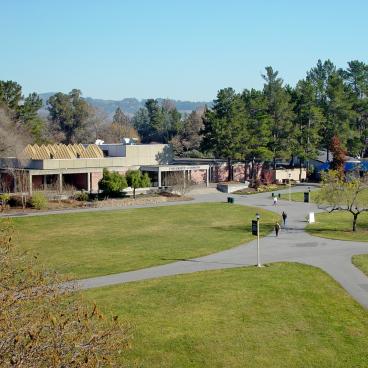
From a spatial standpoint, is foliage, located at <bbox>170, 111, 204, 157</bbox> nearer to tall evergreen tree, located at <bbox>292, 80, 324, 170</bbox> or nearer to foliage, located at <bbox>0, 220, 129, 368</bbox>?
tall evergreen tree, located at <bbox>292, 80, 324, 170</bbox>

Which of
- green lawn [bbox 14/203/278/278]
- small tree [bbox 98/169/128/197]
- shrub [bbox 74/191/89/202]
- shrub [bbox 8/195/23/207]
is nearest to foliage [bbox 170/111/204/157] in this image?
small tree [bbox 98/169/128/197]

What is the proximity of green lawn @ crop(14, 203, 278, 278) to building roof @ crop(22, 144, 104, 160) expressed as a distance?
1678 cm

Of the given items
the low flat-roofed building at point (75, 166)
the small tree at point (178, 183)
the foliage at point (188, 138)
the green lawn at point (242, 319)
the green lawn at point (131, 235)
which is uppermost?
the foliage at point (188, 138)

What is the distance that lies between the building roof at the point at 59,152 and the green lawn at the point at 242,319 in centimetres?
3988

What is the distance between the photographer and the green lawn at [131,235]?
31406 millimetres

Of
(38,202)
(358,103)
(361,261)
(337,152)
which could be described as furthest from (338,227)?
(358,103)

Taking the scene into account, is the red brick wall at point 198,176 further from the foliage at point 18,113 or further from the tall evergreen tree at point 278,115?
the foliage at point 18,113

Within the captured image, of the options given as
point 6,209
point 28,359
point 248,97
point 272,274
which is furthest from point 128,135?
point 28,359

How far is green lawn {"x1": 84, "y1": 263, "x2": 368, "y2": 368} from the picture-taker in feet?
58.6

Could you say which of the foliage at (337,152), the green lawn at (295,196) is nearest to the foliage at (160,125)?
the foliage at (337,152)

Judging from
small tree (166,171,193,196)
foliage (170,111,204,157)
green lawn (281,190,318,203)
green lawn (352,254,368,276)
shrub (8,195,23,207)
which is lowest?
green lawn (352,254,368,276)

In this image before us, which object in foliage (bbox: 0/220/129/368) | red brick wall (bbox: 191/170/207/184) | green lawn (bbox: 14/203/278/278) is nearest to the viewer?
foliage (bbox: 0/220/129/368)

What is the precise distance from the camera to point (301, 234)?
39.4 metres

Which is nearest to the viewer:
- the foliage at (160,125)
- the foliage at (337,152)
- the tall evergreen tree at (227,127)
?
the tall evergreen tree at (227,127)
